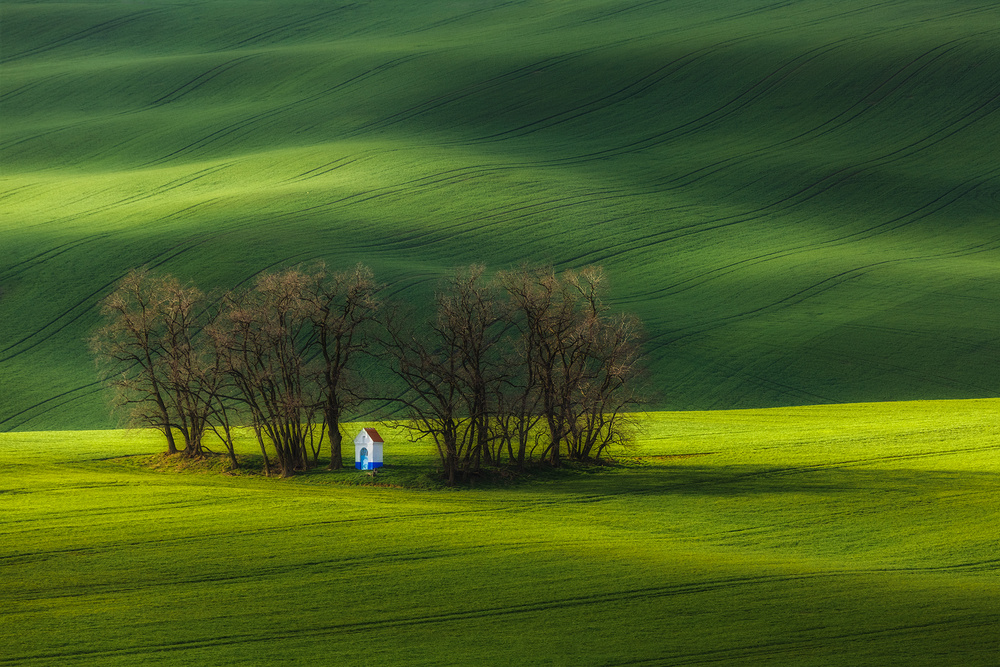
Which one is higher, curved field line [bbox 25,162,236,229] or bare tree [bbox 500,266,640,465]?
curved field line [bbox 25,162,236,229]

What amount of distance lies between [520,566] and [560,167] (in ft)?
156

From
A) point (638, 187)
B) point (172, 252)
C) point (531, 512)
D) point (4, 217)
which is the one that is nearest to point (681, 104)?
point (638, 187)

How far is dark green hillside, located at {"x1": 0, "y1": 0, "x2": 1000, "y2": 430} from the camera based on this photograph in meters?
45.9

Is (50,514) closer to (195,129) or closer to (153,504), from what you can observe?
(153,504)

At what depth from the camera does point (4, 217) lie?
5666 cm

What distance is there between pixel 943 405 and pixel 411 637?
93.1 ft

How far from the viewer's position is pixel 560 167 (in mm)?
63438

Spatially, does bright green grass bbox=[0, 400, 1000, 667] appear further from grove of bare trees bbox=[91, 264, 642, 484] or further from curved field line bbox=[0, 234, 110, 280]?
curved field line bbox=[0, 234, 110, 280]

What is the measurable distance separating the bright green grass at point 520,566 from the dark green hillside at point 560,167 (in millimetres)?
17145

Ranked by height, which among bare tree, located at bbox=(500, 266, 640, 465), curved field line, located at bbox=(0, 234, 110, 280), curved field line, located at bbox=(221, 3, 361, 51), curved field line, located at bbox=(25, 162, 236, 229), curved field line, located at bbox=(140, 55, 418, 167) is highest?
curved field line, located at bbox=(221, 3, 361, 51)

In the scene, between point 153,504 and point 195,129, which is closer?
Result: point 153,504

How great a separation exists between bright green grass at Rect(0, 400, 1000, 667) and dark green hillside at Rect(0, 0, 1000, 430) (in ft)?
56.3

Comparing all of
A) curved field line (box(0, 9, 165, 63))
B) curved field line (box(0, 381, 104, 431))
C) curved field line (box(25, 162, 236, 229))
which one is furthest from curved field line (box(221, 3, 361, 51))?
curved field line (box(0, 381, 104, 431))

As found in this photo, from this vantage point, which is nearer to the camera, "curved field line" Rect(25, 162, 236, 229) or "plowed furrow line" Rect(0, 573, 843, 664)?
"plowed furrow line" Rect(0, 573, 843, 664)
